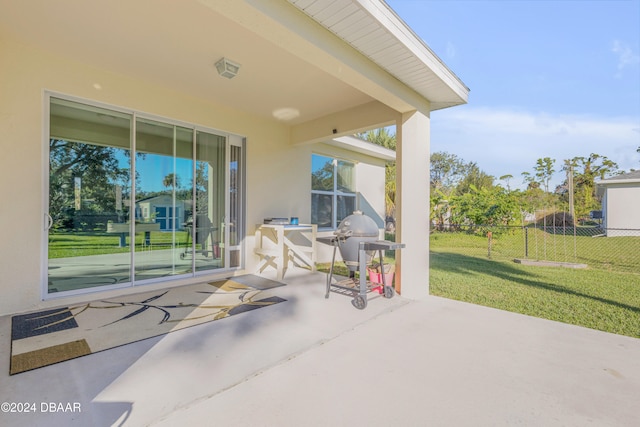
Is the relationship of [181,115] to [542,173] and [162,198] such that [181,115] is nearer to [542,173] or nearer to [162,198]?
[162,198]

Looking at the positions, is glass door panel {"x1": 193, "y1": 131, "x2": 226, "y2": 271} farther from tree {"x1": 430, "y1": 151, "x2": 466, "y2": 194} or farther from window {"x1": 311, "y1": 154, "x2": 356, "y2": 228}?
tree {"x1": 430, "y1": 151, "x2": 466, "y2": 194}

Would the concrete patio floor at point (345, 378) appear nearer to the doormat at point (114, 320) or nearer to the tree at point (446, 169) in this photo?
the doormat at point (114, 320)

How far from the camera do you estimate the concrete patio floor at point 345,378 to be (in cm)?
181

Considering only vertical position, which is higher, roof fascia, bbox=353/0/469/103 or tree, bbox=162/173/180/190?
roof fascia, bbox=353/0/469/103

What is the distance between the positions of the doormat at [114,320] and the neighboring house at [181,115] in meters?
0.48

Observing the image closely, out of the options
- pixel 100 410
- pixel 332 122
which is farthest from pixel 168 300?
pixel 332 122

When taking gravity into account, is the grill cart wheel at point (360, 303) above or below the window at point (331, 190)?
below

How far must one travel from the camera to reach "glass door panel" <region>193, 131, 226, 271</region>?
517 cm

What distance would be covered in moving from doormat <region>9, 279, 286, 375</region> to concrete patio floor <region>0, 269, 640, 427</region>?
0.41 feet

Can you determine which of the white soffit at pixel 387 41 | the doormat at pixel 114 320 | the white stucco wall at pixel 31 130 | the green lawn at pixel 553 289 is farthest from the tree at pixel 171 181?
the green lawn at pixel 553 289

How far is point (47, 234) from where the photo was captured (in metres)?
3.69

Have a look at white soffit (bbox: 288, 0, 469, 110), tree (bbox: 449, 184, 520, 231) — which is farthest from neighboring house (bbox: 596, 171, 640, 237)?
white soffit (bbox: 288, 0, 469, 110)

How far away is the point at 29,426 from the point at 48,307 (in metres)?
2.62

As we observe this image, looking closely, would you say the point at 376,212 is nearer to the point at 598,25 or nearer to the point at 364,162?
the point at 364,162
